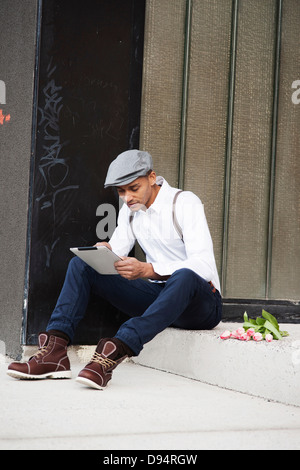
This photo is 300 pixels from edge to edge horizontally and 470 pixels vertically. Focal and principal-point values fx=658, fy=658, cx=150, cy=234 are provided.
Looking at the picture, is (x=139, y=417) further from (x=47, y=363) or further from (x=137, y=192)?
(x=137, y=192)

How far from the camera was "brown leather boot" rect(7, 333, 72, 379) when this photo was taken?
10.3ft

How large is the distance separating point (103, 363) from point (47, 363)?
0.37 metres

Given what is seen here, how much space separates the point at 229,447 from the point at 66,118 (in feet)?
8.06

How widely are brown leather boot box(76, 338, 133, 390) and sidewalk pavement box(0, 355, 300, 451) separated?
53mm

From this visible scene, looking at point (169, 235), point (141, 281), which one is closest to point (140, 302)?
point (141, 281)

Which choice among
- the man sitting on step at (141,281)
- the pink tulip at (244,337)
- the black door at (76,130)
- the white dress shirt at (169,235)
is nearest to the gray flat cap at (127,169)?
the man sitting on step at (141,281)

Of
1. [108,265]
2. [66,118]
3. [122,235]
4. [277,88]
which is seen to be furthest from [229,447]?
[277,88]

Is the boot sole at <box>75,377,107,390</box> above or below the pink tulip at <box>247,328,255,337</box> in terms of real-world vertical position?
below

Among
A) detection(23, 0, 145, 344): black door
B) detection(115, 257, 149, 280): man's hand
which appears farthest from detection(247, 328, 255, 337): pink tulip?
detection(23, 0, 145, 344): black door

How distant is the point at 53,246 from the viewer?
12.9ft

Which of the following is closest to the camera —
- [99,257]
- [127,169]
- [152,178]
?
[99,257]

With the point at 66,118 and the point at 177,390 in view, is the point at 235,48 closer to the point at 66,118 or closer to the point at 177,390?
the point at 66,118

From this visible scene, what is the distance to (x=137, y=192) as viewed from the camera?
11.8 feet

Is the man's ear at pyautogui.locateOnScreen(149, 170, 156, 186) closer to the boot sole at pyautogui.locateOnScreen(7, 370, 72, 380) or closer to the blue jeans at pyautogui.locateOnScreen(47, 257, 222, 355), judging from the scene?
the blue jeans at pyautogui.locateOnScreen(47, 257, 222, 355)
